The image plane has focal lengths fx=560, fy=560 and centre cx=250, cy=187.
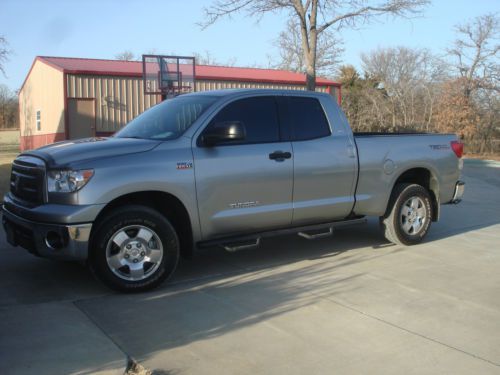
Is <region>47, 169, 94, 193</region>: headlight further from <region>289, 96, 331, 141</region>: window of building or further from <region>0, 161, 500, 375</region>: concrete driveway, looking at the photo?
<region>289, 96, 331, 141</region>: window of building

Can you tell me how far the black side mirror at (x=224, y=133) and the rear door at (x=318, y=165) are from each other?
3.05 feet

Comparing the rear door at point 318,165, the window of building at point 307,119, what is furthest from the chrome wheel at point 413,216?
the window of building at point 307,119

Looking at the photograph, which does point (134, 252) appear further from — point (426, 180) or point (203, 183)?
point (426, 180)

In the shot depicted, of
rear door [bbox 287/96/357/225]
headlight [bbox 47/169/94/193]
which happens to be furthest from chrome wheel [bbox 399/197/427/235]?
headlight [bbox 47/169/94/193]

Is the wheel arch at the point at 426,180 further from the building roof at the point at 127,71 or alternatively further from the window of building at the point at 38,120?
the window of building at the point at 38,120

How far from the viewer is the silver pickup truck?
5227 millimetres

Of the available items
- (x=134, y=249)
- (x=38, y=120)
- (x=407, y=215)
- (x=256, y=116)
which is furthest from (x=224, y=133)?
(x=38, y=120)

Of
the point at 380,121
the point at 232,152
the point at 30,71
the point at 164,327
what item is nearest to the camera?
the point at 164,327

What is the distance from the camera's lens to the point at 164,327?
15.0 feet

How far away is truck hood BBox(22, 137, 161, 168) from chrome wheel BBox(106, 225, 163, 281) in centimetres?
75

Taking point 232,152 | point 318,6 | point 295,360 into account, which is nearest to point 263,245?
point 232,152

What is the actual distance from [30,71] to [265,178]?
95.7 feet

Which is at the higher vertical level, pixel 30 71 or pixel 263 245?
pixel 30 71

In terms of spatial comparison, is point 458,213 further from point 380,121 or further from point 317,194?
point 380,121
